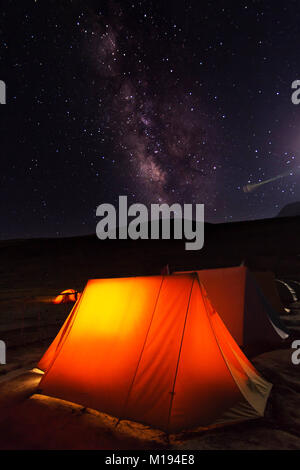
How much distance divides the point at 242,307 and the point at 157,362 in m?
4.48

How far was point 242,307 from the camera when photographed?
316 inches

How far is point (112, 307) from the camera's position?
508 centimetres

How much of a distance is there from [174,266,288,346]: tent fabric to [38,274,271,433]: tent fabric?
3.01m

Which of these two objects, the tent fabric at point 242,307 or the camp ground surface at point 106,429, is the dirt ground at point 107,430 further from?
the tent fabric at point 242,307

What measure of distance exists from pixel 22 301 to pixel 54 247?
160ft

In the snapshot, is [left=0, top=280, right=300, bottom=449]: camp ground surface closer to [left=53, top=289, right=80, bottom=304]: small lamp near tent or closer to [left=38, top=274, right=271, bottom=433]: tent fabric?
[left=38, top=274, right=271, bottom=433]: tent fabric

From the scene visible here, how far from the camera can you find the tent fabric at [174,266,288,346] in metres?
7.98

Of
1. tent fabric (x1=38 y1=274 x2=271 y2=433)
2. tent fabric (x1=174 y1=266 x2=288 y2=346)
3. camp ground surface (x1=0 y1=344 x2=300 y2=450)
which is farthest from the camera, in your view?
tent fabric (x1=174 y1=266 x2=288 y2=346)

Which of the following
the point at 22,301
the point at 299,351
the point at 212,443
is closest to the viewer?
the point at 212,443

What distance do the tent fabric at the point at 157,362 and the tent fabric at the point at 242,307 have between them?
3015 mm

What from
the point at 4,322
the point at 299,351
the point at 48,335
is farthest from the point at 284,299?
the point at 4,322

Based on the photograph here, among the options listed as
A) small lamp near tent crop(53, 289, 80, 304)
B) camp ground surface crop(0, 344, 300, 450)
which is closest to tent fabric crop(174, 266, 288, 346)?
camp ground surface crop(0, 344, 300, 450)

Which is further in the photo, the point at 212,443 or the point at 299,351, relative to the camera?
the point at 299,351
